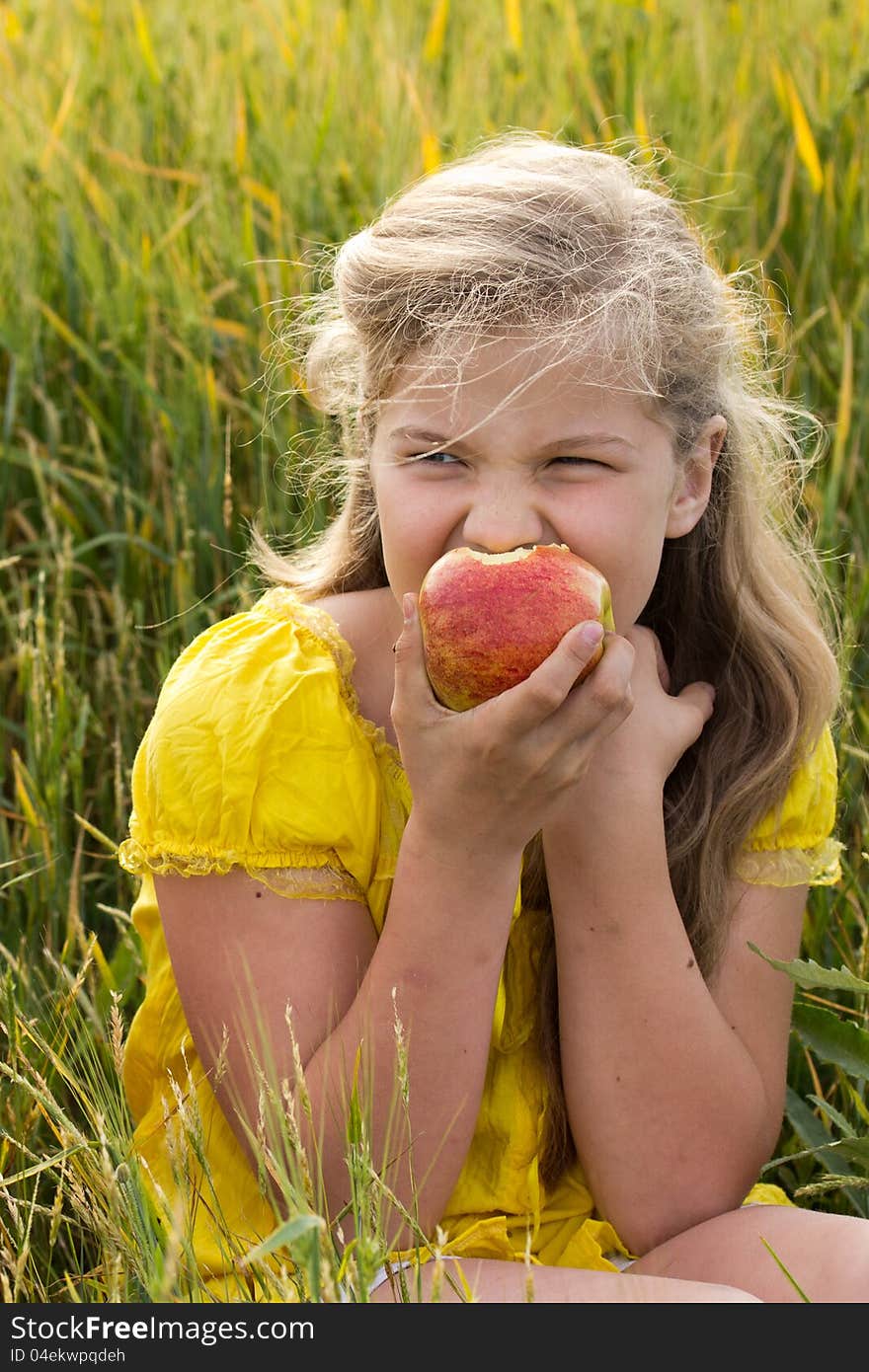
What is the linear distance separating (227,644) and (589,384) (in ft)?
1.40

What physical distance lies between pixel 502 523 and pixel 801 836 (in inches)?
21.0

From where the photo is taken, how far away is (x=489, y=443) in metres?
1.28

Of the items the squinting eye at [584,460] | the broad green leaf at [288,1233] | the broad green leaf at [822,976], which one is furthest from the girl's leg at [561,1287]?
the squinting eye at [584,460]

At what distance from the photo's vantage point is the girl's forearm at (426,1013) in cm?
125

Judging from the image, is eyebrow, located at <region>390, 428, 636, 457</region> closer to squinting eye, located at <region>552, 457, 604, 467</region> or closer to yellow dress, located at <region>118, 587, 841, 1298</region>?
squinting eye, located at <region>552, 457, 604, 467</region>

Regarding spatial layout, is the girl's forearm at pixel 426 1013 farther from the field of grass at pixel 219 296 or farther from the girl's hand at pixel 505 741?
the field of grass at pixel 219 296

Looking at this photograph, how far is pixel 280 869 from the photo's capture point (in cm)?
136

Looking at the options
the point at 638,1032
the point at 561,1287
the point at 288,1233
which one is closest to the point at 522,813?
the point at 638,1032

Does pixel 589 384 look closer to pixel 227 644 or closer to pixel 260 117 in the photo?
pixel 227 644

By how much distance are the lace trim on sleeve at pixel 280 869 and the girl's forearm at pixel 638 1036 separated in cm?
20

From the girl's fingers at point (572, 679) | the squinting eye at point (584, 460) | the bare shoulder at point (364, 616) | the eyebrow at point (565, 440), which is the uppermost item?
the eyebrow at point (565, 440)

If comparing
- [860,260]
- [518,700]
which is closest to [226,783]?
[518,700]

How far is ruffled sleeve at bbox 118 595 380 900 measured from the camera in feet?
4.47

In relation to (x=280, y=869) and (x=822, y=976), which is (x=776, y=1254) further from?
(x=280, y=869)
